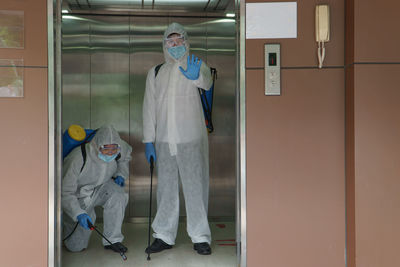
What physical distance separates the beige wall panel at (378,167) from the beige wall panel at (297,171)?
0.15 m

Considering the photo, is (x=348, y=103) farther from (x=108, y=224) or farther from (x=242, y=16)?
(x=108, y=224)

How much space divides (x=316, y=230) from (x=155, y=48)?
2.60m

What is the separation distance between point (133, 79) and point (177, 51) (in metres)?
1.22

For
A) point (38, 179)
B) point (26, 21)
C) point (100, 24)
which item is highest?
point (100, 24)

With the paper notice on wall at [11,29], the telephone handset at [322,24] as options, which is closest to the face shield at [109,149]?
the paper notice on wall at [11,29]

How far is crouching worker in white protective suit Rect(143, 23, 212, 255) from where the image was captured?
3.83 metres

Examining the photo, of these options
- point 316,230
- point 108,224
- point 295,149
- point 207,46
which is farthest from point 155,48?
point 316,230

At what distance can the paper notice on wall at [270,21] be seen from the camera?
3109 mm

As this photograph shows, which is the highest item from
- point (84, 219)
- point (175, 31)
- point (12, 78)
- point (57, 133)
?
point (175, 31)

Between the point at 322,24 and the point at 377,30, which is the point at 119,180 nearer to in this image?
the point at 322,24

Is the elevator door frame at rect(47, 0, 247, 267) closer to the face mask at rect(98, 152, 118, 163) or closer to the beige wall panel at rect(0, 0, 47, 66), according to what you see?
the beige wall panel at rect(0, 0, 47, 66)

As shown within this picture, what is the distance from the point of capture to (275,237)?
3.15 metres

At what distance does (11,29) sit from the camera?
300cm

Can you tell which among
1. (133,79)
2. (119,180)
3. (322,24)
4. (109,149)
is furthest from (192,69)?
(133,79)
